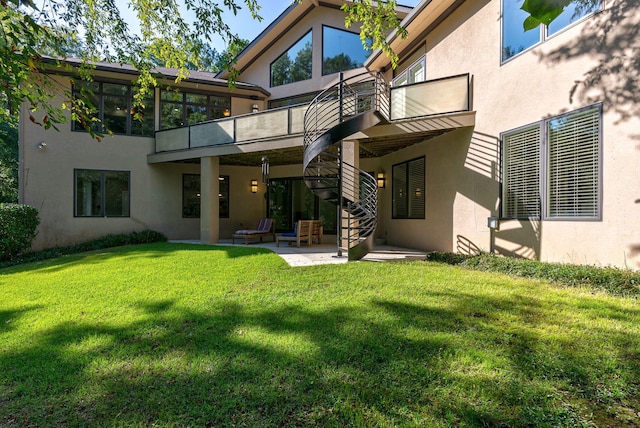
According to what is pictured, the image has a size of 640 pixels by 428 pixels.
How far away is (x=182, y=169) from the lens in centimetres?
1396

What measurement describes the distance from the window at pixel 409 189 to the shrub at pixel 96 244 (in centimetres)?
890

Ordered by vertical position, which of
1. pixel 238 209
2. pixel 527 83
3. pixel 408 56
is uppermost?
pixel 408 56

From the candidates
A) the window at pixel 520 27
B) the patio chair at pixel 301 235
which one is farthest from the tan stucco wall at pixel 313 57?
the window at pixel 520 27

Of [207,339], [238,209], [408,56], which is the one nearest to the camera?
[207,339]

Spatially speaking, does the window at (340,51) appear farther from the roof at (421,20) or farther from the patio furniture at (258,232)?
the patio furniture at (258,232)

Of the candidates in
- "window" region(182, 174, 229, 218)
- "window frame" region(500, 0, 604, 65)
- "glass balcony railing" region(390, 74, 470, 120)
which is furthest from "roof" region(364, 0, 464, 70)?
"window" region(182, 174, 229, 218)

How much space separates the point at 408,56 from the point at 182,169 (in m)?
9.74

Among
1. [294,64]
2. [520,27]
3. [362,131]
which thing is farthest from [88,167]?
[520,27]

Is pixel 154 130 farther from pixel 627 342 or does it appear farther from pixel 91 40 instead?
pixel 627 342

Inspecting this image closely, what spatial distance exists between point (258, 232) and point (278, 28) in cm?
884

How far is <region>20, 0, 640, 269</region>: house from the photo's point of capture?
5551 millimetres

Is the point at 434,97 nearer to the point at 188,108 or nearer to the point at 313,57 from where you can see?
the point at 313,57

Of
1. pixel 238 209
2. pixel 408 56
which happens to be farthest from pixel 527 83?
pixel 238 209

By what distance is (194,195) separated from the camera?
14.3m
